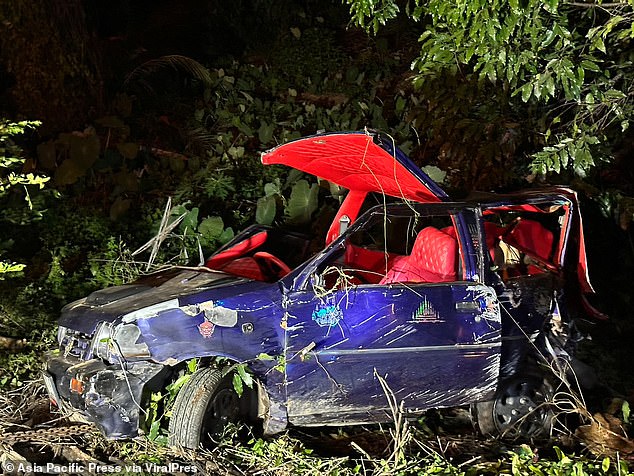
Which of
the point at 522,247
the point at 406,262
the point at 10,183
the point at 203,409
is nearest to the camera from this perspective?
the point at 203,409

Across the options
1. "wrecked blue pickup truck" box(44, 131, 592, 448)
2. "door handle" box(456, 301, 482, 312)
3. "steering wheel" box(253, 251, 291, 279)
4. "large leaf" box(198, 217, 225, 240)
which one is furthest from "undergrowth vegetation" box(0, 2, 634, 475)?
"door handle" box(456, 301, 482, 312)

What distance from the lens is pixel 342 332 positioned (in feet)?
15.3

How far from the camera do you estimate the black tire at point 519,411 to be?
5.32 m

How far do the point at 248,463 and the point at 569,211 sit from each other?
2.98m

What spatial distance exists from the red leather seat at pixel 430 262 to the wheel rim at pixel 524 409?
0.97 m

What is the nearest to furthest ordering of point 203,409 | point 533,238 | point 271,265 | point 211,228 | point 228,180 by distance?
point 203,409 < point 271,265 < point 533,238 < point 211,228 < point 228,180

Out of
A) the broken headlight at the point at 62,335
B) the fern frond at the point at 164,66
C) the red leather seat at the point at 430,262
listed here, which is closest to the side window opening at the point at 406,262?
the red leather seat at the point at 430,262

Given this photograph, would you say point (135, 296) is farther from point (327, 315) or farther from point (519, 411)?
point (519, 411)

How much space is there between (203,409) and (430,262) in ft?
6.45

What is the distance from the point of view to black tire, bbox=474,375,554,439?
17.5 ft

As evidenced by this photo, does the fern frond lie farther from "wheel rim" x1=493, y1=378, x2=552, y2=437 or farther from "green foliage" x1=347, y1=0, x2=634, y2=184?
"wheel rim" x1=493, y1=378, x2=552, y2=437

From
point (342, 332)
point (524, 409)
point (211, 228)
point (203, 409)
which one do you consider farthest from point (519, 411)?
point (211, 228)

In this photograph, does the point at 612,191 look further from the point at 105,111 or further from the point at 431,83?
the point at 105,111

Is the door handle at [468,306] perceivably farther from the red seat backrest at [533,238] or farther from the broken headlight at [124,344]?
the broken headlight at [124,344]
